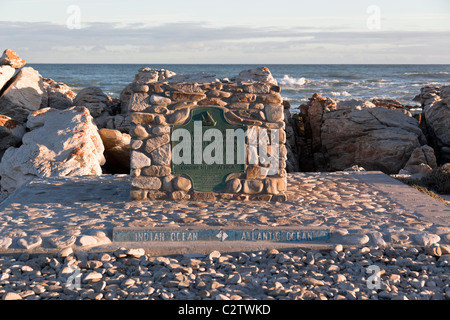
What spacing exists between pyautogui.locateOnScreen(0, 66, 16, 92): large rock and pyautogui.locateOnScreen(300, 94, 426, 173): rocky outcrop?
834 centimetres

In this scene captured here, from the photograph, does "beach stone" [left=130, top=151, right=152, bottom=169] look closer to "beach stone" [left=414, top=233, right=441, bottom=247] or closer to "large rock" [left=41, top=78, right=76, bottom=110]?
"beach stone" [left=414, top=233, right=441, bottom=247]

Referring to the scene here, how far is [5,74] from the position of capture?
13.1 m

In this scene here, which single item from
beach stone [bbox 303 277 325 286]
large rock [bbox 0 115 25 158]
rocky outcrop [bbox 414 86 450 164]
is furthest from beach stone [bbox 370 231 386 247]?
rocky outcrop [bbox 414 86 450 164]

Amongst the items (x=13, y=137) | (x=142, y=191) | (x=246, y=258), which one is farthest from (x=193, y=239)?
(x=13, y=137)

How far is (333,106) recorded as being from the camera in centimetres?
1423

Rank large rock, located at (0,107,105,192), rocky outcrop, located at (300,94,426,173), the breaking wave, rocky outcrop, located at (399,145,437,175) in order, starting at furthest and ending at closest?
the breaking wave → rocky outcrop, located at (300,94,426,173) → rocky outcrop, located at (399,145,437,175) → large rock, located at (0,107,105,192)

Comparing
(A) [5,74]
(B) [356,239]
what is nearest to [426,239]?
(B) [356,239]

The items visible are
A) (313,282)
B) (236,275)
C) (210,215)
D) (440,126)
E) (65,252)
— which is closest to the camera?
(313,282)

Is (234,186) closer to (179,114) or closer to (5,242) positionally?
(179,114)

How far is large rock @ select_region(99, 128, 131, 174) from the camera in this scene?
1105cm

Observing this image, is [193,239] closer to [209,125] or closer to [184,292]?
[184,292]

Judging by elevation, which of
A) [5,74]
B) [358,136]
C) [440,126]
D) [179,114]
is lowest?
[358,136]

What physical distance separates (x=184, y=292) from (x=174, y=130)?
2.98m

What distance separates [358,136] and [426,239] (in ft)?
26.4
